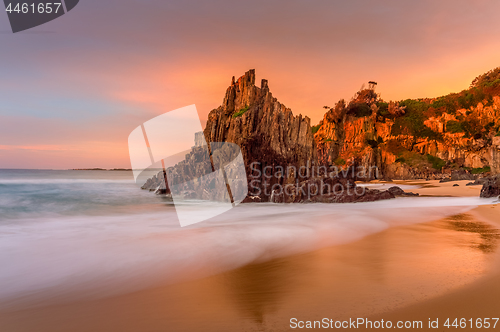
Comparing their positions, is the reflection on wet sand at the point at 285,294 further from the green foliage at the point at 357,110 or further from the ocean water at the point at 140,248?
the green foliage at the point at 357,110

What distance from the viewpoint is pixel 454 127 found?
3569cm

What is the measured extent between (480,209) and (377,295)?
27.0 ft

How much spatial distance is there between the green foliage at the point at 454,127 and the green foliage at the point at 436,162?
4797 millimetres

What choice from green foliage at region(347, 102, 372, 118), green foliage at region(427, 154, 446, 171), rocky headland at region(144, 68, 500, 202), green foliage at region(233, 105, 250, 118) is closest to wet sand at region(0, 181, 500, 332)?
rocky headland at region(144, 68, 500, 202)

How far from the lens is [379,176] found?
115 ft

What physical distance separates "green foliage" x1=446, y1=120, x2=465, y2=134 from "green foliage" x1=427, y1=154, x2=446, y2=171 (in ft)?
15.7

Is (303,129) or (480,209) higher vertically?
(303,129)

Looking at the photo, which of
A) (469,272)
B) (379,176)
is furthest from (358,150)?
(469,272)

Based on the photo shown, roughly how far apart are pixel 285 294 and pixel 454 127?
4274 centimetres

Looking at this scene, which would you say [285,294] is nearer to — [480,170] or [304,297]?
[304,297]

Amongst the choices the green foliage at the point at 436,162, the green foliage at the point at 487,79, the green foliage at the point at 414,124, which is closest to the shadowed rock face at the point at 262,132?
the green foliage at the point at 436,162

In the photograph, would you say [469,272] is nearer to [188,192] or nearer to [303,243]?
[303,243]

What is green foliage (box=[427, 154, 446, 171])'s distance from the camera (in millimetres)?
32956

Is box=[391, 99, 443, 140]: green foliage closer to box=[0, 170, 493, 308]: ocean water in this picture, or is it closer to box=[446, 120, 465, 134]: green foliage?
box=[446, 120, 465, 134]: green foliage
